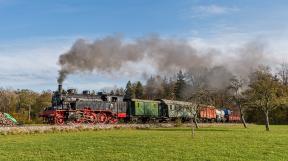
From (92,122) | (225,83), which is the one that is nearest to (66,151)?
(92,122)

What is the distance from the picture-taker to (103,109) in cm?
4772

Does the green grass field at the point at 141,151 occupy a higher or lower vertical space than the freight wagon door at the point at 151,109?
lower

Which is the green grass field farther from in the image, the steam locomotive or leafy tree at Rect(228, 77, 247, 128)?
leafy tree at Rect(228, 77, 247, 128)

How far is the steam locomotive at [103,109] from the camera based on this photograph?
4362 cm

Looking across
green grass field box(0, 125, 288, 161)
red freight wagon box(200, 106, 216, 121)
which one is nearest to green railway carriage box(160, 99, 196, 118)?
red freight wagon box(200, 106, 216, 121)

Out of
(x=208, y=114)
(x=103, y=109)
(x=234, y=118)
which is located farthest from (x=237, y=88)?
(x=234, y=118)

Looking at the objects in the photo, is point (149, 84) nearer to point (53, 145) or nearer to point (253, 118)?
point (253, 118)

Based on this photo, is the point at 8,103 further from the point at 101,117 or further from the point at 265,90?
the point at 265,90

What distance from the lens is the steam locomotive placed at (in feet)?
143

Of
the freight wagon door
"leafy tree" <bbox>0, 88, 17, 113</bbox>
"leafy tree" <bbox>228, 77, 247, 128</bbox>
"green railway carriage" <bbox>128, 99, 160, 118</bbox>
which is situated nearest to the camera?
"green railway carriage" <bbox>128, 99, 160, 118</bbox>

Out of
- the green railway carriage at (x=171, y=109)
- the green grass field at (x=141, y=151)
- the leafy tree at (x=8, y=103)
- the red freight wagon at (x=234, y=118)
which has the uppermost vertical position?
the leafy tree at (x=8, y=103)

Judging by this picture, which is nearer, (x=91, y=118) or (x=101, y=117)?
(x=91, y=118)

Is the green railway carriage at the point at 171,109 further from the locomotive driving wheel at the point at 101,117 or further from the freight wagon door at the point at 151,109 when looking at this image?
the locomotive driving wheel at the point at 101,117

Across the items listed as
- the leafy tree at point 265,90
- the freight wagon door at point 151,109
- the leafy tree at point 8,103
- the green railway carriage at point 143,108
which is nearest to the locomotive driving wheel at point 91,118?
the green railway carriage at point 143,108
